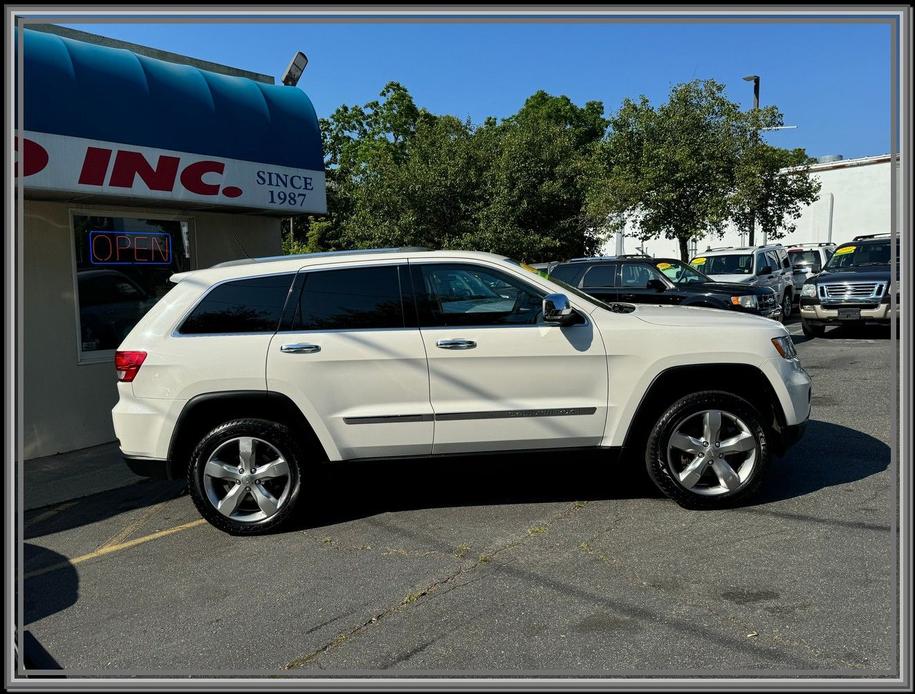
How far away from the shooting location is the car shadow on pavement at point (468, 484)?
5.27 metres

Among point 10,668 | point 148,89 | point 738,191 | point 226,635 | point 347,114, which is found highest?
point 347,114

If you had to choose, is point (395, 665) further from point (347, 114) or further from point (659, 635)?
point (347, 114)

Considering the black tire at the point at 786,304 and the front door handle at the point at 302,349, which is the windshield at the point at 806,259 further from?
the front door handle at the point at 302,349

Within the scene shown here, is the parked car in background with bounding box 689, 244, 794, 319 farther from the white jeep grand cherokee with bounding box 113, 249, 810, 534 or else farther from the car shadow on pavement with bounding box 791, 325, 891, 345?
the white jeep grand cherokee with bounding box 113, 249, 810, 534

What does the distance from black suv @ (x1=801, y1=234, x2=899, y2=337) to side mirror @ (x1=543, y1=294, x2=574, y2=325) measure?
10312 millimetres

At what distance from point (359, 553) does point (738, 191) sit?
59.7ft

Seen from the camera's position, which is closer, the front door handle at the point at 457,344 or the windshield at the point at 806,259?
the front door handle at the point at 457,344

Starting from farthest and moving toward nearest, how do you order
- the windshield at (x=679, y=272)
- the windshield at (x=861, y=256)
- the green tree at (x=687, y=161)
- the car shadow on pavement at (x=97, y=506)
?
the green tree at (x=687, y=161) < the windshield at (x=861, y=256) < the windshield at (x=679, y=272) < the car shadow on pavement at (x=97, y=506)

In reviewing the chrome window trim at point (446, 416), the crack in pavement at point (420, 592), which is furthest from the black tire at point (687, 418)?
the chrome window trim at point (446, 416)

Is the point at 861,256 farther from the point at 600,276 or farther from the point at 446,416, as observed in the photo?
the point at 446,416

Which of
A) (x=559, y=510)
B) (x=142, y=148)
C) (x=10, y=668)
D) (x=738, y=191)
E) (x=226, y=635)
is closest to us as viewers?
(x=10, y=668)

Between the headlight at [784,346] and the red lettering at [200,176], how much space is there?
6200mm

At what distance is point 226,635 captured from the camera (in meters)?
3.84

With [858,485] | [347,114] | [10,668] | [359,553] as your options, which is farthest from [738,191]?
[347,114]
